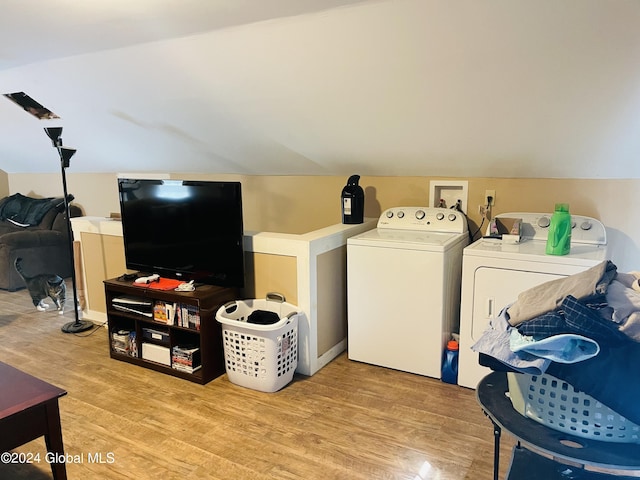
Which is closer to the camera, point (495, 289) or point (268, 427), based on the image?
point (268, 427)

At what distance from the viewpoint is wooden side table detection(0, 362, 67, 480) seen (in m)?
1.62

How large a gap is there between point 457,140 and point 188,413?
214 cm

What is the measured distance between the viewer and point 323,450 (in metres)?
2.10

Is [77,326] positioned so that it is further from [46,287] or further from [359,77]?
[359,77]

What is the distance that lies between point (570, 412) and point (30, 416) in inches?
68.4

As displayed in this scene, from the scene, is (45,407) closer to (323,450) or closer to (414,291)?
(323,450)

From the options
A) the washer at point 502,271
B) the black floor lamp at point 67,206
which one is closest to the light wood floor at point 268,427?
the washer at point 502,271

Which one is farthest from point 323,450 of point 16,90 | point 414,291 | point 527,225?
point 16,90

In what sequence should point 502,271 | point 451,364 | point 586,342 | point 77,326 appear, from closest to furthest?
point 586,342, point 502,271, point 451,364, point 77,326

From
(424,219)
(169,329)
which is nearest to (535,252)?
(424,219)

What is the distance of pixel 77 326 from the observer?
141 inches

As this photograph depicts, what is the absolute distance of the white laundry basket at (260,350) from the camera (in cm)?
254

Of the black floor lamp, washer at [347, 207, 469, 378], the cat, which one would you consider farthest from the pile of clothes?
the cat

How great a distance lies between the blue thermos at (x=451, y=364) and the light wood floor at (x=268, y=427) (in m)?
0.05
